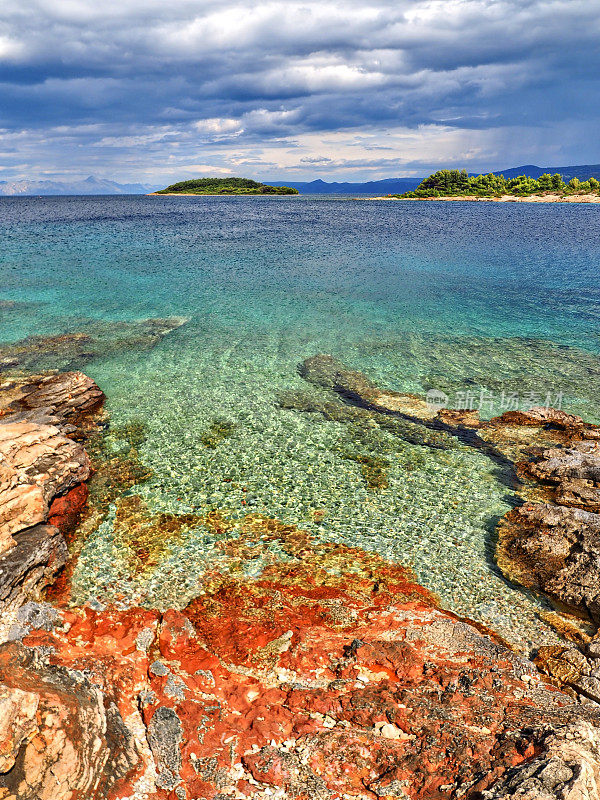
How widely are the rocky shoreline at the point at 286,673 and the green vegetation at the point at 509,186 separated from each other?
192 meters

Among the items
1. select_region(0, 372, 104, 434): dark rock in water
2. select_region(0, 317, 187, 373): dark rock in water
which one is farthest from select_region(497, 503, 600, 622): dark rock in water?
select_region(0, 317, 187, 373): dark rock in water

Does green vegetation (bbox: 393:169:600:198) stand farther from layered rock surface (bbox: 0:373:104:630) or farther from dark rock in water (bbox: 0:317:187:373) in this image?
layered rock surface (bbox: 0:373:104:630)

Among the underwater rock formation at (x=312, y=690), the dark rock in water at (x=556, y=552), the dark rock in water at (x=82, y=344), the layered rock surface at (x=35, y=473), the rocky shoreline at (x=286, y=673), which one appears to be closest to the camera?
the rocky shoreline at (x=286, y=673)

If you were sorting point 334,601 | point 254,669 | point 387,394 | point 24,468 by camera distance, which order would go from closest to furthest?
point 254,669
point 334,601
point 24,468
point 387,394

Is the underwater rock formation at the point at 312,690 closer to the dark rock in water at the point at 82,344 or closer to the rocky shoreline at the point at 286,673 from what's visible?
the rocky shoreline at the point at 286,673

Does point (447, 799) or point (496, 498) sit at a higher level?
point (447, 799)

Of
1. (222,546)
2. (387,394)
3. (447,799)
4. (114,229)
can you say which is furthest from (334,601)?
(114,229)

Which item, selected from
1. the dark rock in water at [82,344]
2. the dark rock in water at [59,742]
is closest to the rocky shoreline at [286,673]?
the dark rock in water at [59,742]

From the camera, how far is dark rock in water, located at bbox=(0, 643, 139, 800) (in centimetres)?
548

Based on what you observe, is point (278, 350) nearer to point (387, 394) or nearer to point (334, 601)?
point (387, 394)

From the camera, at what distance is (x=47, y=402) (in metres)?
17.7

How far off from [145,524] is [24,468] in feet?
11.6

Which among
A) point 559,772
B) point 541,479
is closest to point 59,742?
point 559,772

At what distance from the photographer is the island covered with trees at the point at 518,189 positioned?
161325mm
